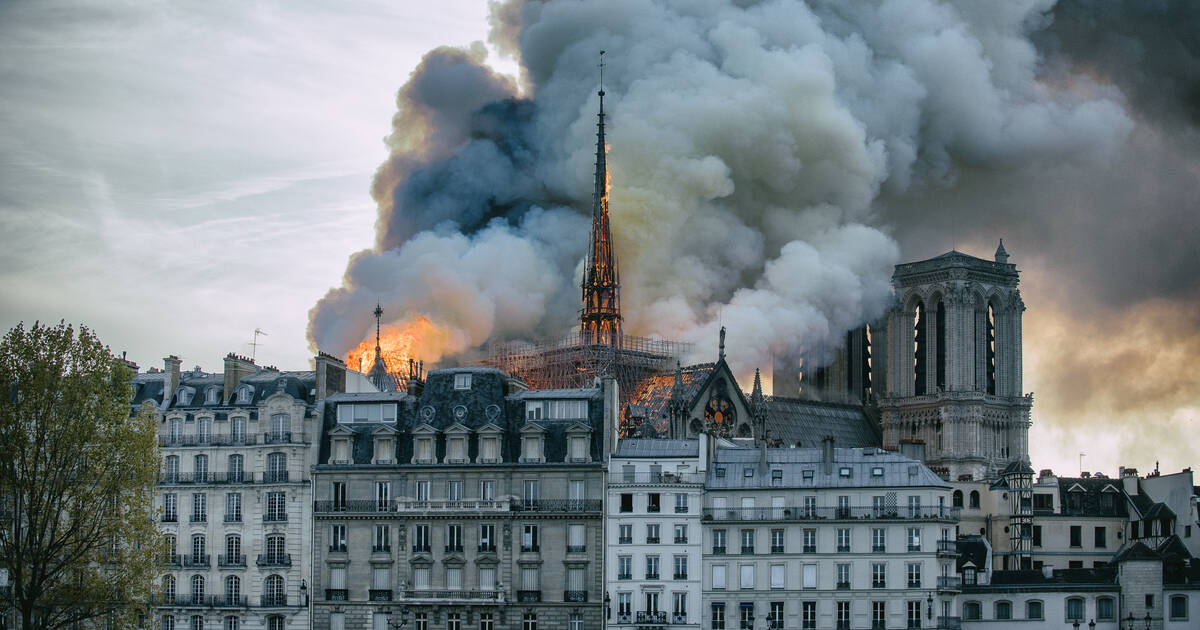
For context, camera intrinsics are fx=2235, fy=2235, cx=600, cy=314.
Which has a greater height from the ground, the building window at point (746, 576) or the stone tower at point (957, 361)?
the stone tower at point (957, 361)

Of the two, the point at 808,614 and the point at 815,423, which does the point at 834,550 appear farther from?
the point at 815,423

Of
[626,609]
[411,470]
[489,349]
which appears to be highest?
[489,349]

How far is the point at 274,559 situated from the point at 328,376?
8.87 m

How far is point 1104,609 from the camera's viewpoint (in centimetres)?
9569

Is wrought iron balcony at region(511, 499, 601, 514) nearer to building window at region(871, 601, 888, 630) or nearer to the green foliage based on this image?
building window at region(871, 601, 888, 630)

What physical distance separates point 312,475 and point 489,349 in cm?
4794

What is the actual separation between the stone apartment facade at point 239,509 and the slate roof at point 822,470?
1772 cm

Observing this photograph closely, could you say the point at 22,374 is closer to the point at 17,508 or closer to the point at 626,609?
the point at 17,508

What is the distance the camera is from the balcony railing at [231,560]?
9419 cm

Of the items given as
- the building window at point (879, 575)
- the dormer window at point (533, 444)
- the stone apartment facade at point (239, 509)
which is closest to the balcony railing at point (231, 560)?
the stone apartment facade at point (239, 509)

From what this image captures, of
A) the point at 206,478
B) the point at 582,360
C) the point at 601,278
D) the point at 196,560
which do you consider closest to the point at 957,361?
the point at 601,278

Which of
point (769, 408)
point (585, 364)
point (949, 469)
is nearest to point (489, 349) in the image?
point (585, 364)

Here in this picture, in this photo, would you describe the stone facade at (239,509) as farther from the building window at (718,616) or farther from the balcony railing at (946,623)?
the balcony railing at (946,623)

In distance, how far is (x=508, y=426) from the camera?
3728 inches
